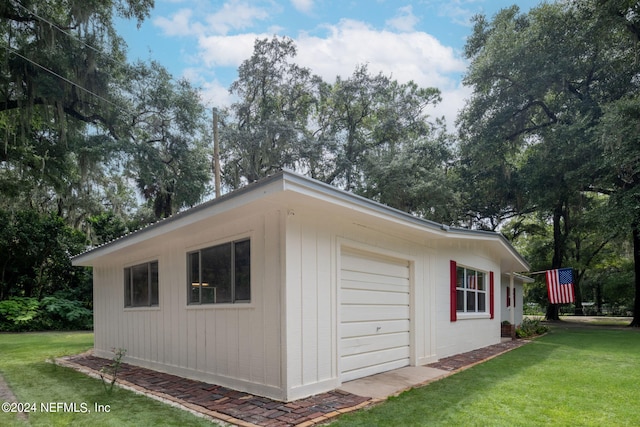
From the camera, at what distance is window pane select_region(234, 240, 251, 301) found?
17.9ft

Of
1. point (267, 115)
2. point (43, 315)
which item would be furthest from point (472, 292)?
point (43, 315)

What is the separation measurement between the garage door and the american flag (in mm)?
6701

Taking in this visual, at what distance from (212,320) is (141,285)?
8.95ft

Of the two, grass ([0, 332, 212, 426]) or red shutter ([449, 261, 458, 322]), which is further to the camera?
red shutter ([449, 261, 458, 322])

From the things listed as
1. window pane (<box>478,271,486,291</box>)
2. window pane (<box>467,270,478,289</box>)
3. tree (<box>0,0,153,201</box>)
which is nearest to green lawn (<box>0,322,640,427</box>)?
window pane (<box>467,270,478,289</box>)

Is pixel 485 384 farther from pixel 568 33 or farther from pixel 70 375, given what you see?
pixel 568 33

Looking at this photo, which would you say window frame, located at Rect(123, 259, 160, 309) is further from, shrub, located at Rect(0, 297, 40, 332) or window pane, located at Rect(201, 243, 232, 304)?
shrub, located at Rect(0, 297, 40, 332)

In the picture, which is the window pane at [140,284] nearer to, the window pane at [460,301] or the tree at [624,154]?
the window pane at [460,301]

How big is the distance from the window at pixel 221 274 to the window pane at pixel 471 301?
637cm

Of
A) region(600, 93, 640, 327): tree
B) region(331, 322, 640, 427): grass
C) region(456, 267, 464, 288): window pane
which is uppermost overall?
region(600, 93, 640, 327): tree

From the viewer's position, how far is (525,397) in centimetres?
520

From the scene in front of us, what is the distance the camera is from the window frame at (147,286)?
7.42m

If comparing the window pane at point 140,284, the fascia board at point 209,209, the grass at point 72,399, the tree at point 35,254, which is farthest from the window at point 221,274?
the tree at point 35,254

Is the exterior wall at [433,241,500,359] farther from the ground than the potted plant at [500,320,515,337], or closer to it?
farther from the ground
